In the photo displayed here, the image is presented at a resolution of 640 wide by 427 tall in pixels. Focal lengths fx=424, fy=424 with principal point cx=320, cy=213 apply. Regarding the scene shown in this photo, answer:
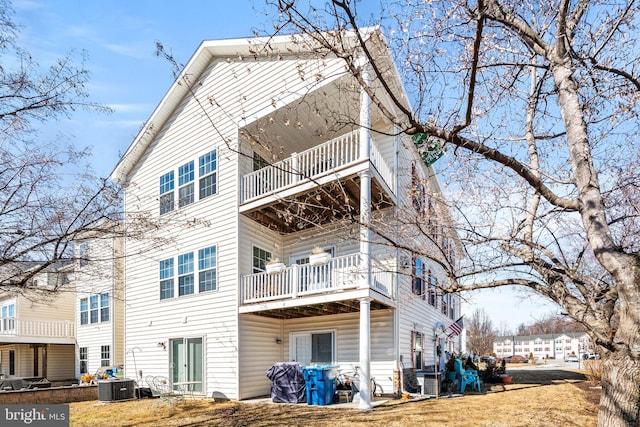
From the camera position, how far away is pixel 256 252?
14.3 meters

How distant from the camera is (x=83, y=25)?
6727 millimetres

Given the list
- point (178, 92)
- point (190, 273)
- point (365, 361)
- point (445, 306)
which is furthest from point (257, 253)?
point (445, 306)

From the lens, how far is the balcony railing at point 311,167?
1188cm

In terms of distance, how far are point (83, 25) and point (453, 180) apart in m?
6.23

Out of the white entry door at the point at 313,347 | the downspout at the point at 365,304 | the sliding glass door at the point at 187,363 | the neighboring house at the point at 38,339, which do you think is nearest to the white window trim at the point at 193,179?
the sliding glass door at the point at 187,363

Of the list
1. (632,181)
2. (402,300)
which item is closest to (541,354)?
(402,300)

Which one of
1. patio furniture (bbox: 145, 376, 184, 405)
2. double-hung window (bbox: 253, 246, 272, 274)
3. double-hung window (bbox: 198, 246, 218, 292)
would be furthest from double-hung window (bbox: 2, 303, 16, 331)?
double-hung window (bbox: 253, 246, 272, 274)

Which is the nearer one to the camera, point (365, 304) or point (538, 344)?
point (365, 304)

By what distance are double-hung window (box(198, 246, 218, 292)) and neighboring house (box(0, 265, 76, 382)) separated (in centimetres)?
1218

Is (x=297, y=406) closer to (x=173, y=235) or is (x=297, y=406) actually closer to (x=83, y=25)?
(x=173, y=235)

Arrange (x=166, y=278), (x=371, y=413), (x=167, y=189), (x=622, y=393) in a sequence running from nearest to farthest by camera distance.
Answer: (x=622, y=393) → (x=371, y=413) → (x=166, y=278) → (x=167, y=189)

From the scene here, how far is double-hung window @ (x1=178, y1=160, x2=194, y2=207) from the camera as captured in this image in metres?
15.5

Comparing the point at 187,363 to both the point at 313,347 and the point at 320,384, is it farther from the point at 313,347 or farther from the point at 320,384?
the point at 320,384

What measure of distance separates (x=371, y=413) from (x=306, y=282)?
12.9 feet
